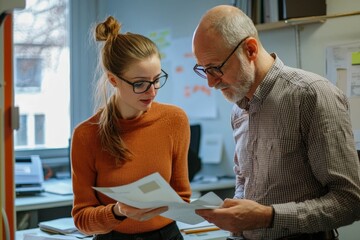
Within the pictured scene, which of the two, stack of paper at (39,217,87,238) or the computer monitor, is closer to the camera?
stack of paper at (39,217,87,238)

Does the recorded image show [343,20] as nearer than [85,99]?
Yes

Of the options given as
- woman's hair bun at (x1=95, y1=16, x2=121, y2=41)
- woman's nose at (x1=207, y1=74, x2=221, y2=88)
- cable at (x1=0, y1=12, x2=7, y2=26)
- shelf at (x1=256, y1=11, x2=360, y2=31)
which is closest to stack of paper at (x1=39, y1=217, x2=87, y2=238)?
woman's hair bun at (x1=95, y1=16, x2=121, y2=41)

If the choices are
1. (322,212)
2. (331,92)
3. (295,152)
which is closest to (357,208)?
(322,212)

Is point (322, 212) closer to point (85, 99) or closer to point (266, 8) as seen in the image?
point (266, 8)

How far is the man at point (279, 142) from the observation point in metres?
1.48

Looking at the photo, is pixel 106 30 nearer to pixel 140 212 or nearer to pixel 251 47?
pixel 251 47

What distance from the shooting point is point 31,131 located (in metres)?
4.03

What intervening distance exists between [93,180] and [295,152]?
2.28 feet

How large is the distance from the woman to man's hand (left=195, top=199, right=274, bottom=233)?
0.39m

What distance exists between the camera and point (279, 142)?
1570 mm

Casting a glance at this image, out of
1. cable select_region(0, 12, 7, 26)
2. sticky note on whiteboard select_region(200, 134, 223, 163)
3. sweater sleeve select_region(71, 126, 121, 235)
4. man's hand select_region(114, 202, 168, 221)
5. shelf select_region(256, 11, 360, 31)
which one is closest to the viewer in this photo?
cable select_region(0, 12, 7, 26)

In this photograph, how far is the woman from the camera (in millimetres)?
1828

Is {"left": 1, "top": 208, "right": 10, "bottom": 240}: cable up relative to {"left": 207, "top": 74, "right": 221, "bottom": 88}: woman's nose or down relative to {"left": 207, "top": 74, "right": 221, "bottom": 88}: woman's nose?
down

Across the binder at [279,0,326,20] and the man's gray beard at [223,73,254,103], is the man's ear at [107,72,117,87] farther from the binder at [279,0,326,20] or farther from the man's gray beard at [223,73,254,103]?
the binder at [279,0,326,20]
